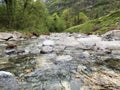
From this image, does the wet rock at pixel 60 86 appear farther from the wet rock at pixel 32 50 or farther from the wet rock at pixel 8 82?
the wet rock at pixel 32 50

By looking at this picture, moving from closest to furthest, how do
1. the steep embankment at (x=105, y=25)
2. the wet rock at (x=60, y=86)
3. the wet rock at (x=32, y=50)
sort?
the wet rock at (x=60, y=86) → the wet rock at (x=32, y=50) → the steep embankment at (x=105, y=25)

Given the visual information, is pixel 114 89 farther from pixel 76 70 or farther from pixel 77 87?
pixel 76 70

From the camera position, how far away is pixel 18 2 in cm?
4638

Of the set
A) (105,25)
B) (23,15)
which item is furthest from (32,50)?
(105,25)

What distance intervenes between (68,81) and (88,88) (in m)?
1.14

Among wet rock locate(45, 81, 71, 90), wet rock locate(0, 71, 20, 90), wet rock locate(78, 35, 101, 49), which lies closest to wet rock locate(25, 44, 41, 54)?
wet rock locate(78, 35, 101, 49)

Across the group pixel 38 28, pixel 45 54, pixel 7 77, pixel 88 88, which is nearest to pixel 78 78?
pixel 88 88

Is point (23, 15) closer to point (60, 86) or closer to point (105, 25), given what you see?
point (105, 25)

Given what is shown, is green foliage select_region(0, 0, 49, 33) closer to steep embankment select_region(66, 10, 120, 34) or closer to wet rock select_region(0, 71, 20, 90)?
steep embankment select_region(66, 10, 120, 34)

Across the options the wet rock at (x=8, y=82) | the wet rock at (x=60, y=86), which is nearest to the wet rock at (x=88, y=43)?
the wet rock at (x=60, y=86)

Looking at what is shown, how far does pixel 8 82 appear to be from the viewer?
27.2 feet

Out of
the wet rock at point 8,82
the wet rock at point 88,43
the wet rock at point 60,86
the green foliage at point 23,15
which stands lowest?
the wet rock at point 88,43

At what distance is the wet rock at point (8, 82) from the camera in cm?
786

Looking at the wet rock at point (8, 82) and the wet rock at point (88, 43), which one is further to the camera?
the wet rock at point (88, 43)
